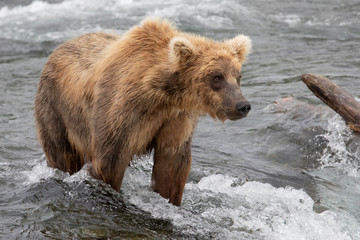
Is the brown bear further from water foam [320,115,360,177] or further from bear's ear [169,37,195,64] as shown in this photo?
water foam [320,115,360,177]

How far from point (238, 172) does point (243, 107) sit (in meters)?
2.29

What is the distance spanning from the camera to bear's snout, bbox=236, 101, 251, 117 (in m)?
4.85

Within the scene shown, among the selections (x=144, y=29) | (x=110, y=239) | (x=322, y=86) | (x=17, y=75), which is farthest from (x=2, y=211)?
(x=17, y=75)

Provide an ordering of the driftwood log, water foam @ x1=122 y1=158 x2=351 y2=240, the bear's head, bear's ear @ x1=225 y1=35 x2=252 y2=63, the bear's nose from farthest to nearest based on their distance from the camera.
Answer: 1. the driftwood log
2. water foam @ x1=122 y1=158 x2=351 y2=240
3. bear's ear @ x1=225 y1=35 x2=252 y2=63
4. the bear's head
5. the bear's nose

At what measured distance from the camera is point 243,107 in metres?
4.86

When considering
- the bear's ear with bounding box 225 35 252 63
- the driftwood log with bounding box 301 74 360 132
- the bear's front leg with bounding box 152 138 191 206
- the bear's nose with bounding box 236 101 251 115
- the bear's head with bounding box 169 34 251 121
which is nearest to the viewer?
the bear's nose with bounding box 236 101 251 115

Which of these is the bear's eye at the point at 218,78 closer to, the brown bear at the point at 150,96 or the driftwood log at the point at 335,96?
the brown bear at the point at 150,96

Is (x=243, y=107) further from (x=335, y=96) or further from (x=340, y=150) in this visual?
(x=340, y=150)

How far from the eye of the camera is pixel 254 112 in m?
8.79

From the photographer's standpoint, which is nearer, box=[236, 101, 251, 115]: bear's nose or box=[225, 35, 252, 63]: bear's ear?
box=[236, 101, 251, 115]: bear's nose

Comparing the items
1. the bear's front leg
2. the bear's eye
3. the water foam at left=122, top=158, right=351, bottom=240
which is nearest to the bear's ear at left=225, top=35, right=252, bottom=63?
the bear's eye

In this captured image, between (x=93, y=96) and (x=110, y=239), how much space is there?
1312mm

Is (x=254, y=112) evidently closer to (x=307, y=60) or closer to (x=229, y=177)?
(x=229, y=177)

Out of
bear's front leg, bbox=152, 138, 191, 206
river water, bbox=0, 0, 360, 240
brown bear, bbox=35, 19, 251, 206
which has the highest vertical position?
brown bear, bbox=35, 19, 251, 206
